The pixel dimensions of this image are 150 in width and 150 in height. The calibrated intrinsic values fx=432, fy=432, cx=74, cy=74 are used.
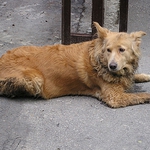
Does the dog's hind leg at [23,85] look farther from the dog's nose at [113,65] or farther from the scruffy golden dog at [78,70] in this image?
the dog's nose at [113,65]

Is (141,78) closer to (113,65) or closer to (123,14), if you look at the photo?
(113,65)

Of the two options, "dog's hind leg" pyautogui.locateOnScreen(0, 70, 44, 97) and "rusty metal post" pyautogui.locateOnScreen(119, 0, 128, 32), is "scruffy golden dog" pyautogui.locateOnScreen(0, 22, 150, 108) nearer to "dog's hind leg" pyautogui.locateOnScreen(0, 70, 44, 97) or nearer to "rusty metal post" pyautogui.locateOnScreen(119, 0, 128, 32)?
"dog's hind leg" pyautogui.locateOnScreen(0, 70, 44, 97)

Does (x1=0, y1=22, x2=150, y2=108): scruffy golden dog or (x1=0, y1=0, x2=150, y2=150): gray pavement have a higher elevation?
(x1=0, y1=22, x2=150, y2=108): scruffy golden dog

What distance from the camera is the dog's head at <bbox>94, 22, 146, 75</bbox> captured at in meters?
5.45

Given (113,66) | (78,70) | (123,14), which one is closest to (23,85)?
(78,70)

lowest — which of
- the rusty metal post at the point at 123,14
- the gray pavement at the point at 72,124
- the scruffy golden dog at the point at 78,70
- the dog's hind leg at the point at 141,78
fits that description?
the gray pavement at the point at 72,124

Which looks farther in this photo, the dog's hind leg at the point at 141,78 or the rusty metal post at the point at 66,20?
Answer: the rusty metal post at the point at 66,20

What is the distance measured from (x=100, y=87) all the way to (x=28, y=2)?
5281 mm

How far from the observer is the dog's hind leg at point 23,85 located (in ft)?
18.6

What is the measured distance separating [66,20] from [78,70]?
1994 millimetres

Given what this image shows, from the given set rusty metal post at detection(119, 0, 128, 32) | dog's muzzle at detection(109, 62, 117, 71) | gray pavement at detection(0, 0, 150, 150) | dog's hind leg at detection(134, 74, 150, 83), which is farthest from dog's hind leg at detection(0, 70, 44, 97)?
rusty metal post at detection(119, 0, 128, 32)

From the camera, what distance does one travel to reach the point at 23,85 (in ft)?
18.6

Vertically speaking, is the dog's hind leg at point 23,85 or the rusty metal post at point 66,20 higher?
the rusty metal post at point 66,20

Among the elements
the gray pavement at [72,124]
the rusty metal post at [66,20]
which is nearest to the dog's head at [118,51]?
the gray pavement at [72,124]
